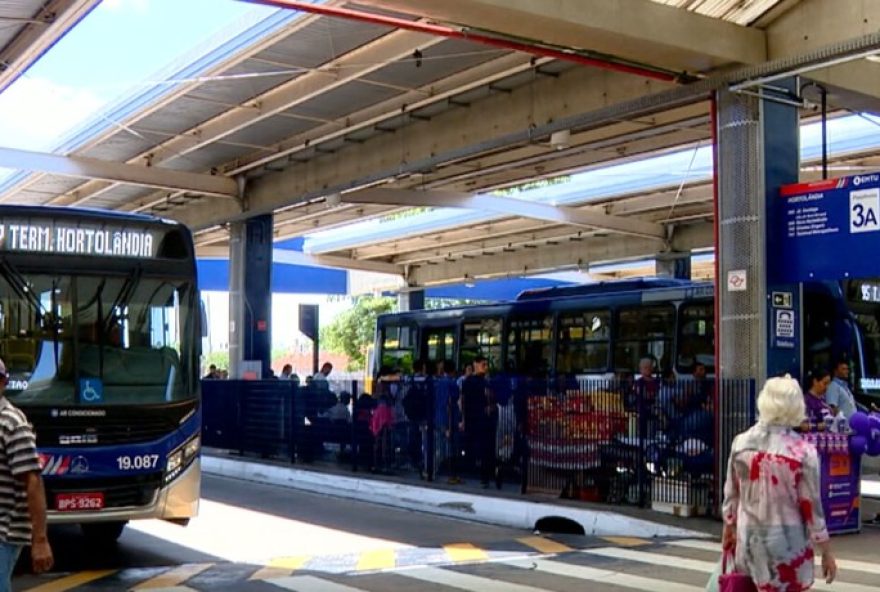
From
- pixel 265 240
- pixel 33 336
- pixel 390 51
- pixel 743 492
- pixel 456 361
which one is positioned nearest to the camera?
pixel 743 492

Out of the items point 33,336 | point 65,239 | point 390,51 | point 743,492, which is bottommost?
point 743,492

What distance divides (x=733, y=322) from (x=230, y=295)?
18.1 meters

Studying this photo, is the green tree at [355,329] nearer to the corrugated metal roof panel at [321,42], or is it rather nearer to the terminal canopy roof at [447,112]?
the terminal canopy roof at [447,112]

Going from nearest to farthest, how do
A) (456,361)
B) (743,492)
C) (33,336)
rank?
(743,492), (33,336), (456,361)

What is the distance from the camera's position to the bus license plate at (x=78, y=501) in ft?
33.9

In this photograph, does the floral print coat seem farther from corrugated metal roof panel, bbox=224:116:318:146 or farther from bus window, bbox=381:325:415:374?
bus window, bbox=381:325:415:374

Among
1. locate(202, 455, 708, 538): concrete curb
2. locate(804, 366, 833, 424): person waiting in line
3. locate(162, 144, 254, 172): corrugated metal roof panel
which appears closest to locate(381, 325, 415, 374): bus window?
locate(162, 144, 254, 172): corrugated metal roof panel

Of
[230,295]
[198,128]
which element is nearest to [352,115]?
[198,128]

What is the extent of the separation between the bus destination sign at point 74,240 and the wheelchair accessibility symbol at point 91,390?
1.34 metres

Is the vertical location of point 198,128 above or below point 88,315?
above

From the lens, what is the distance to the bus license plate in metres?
10.3

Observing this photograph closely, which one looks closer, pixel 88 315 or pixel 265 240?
pixel 88 315

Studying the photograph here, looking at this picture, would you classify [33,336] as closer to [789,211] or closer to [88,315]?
[88,315]

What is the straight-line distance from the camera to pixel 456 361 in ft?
87.5
